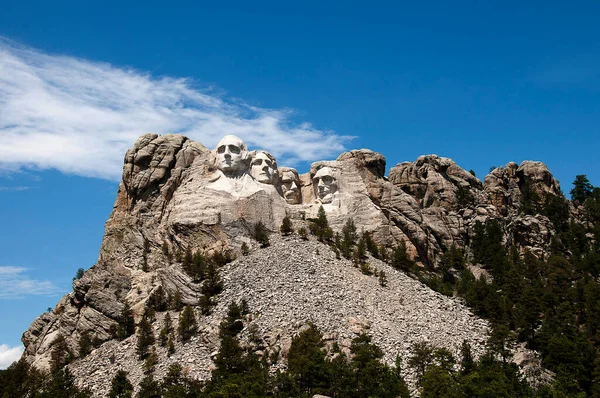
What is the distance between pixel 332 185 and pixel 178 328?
2390 cm

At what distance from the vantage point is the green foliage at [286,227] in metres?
75.5

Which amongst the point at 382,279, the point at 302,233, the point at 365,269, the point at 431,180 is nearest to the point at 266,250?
the point at 302,233

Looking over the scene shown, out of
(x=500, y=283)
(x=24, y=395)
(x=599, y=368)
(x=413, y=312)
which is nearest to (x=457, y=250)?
(x=500, y=283)

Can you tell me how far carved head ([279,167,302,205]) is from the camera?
3241 inches

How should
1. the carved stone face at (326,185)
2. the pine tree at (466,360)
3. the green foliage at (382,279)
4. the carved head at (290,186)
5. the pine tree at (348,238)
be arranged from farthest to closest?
the carved stone face at (326,185), the carved head at (290,186), the pine tree at (348,238), the green foliage at (382,279), the pine tree at (466,360)

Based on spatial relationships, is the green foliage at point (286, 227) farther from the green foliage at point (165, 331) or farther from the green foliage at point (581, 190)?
the green foliage at point (581, 190)

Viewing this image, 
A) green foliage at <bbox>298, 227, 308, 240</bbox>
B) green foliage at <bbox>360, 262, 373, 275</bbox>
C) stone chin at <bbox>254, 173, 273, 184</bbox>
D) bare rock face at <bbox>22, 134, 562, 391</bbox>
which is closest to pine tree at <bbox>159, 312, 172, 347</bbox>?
bare rock face at <bbox>22, 134, 562, 391</bbox>

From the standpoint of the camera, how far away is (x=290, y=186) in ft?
272

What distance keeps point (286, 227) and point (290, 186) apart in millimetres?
8142

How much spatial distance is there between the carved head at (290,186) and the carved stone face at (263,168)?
220 centimetres

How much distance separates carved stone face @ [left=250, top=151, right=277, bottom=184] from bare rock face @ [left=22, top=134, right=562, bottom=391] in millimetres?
108

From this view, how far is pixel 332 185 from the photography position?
82500mm

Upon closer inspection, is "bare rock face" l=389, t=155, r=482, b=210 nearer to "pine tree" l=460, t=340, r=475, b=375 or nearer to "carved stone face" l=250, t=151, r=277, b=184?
"carved stone face" l=250, t=151, r=277, b=184

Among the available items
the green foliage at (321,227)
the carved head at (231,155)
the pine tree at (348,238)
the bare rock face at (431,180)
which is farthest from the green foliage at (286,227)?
the bare rock face at (431,180)
